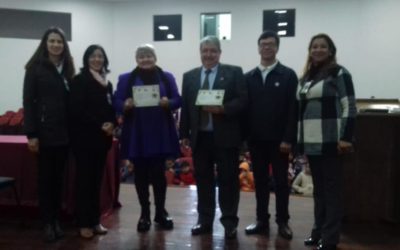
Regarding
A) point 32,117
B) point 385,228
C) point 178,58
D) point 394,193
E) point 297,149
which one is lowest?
point 385,228

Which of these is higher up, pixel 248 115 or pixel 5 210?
pixel 248 115

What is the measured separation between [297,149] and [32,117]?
179 cm

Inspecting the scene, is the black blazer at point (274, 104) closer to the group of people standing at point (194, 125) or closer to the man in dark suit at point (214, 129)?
the group of people standing at point (194, 125)

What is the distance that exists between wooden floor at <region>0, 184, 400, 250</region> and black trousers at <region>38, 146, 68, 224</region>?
0.79 ft

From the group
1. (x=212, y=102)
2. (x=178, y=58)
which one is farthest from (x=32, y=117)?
(x=178, y=58)

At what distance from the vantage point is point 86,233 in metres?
3.15

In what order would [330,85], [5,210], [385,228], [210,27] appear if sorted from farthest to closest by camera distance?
[210,27] < [5,210] < [385,228] < [330,85]

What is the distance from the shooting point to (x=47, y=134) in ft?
9.64

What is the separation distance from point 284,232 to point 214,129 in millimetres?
916

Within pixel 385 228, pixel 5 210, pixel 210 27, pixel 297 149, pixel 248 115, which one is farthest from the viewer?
pixel 210 27

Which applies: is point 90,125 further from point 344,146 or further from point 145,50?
point 344,146

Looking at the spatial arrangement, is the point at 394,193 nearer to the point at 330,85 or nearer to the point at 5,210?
the point at 330,85

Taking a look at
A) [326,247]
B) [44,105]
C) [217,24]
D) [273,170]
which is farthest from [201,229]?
[217,24]

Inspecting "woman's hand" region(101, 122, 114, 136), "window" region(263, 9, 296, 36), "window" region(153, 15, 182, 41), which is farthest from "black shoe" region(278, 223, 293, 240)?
"window" region(153, 15, 182, 41)
